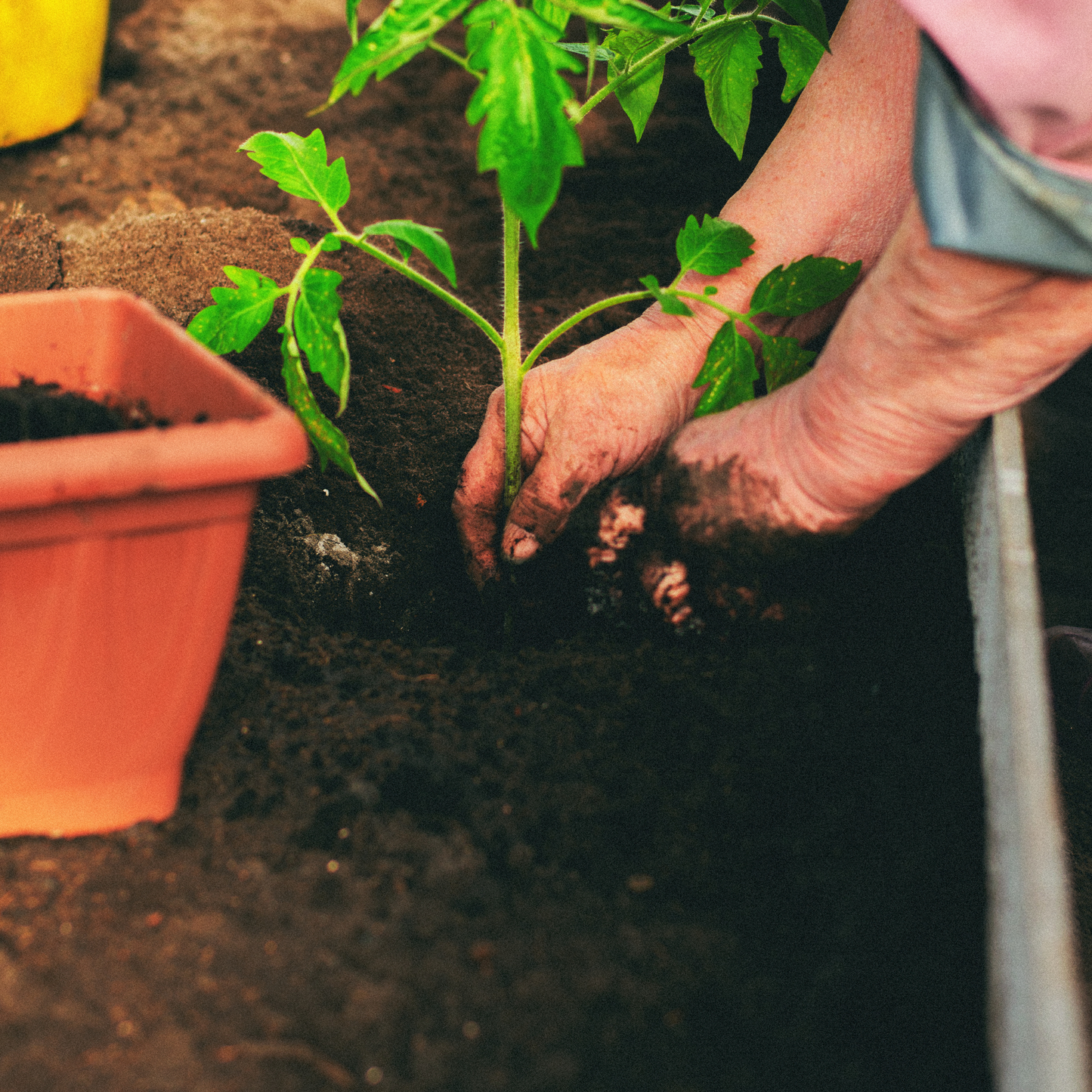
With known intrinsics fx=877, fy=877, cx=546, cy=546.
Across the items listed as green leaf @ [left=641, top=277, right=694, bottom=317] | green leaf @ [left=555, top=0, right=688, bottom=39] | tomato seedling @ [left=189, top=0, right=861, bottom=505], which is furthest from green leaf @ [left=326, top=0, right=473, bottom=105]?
green leaf @ [left=641, top=277, right=694, bottom=317]

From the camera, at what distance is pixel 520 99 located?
0.75m

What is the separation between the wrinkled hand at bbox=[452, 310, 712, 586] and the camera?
1.12 m

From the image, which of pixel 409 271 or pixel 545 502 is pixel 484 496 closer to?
pixel 545 502

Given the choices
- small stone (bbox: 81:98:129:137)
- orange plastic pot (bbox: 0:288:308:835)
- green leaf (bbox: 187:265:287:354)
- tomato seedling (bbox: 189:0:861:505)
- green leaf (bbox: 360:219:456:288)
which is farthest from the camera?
small stone (bbox: 81:98:129:137)

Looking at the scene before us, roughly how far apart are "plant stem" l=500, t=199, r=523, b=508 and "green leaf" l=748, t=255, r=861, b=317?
282mm

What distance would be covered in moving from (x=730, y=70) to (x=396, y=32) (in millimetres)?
539

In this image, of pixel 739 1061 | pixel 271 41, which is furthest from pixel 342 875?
pixel 271 41

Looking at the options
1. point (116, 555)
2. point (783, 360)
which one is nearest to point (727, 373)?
point (783, 360)

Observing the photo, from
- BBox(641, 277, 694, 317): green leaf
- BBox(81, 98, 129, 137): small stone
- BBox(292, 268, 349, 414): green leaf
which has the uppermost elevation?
BBox(641, 277, 694, 317): green leaf

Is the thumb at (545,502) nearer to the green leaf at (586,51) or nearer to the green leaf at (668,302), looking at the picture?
the green leaf at (668,302)

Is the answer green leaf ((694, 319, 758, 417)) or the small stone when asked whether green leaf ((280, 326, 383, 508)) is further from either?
the small stone

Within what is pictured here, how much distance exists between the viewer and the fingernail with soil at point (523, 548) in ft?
3.77

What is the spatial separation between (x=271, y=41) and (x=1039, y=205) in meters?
2.60

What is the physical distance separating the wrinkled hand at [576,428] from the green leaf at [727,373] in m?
0.12
